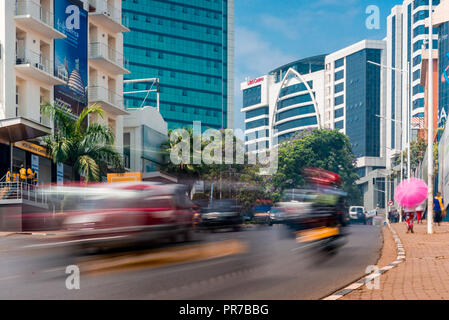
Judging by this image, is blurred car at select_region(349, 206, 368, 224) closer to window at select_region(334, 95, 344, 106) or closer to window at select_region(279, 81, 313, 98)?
window at select_region(334, 95, 344, 106)

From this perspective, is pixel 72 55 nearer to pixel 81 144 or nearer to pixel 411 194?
pixel 81 144

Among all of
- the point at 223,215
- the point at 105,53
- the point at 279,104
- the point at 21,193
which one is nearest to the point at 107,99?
the point at 105,53

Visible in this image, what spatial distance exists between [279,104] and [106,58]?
1014 inches

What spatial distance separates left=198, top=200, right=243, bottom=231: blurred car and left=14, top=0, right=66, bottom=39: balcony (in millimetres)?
19196

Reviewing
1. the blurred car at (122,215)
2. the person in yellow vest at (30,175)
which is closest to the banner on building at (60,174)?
the person in yellow vest at (30,175)

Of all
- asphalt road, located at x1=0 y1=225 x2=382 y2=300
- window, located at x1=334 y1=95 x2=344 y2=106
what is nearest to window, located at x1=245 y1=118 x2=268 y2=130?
asphalt road, located at x1=0 y1=225 x2=382 y2=300

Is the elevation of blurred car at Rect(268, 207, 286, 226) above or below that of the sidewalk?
above

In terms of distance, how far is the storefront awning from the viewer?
30.4m

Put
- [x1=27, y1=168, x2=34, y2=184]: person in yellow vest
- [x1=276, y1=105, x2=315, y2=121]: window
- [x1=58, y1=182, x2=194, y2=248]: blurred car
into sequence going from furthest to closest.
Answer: [x1=27, y1=168, x2=34, y2=184]: person in yellow vest
[x1=276, y1=105, x2=315, y2=121]: window
[x1=58, y1=182, x2=194, y2=248]: blurred car

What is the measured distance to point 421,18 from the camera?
368 feet

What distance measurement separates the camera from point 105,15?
44750 mm

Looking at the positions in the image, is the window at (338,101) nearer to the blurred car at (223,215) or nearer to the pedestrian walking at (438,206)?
the pedestrian walking at (438,206)

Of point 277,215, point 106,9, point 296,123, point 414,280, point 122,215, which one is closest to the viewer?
point 414,280

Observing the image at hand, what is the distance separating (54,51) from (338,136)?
22768 mm
